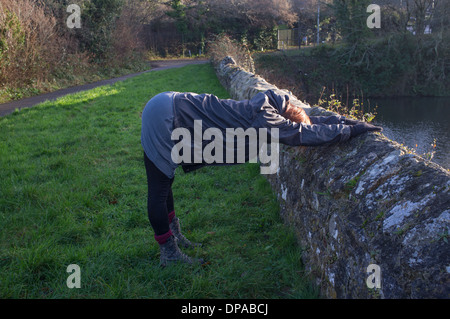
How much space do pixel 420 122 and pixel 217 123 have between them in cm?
1664

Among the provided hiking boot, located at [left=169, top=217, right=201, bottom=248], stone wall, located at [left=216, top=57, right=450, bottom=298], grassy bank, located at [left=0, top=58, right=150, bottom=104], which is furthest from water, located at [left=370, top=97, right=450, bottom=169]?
grassy bank, located at [left=0, top=58, right=150, bottom=104]

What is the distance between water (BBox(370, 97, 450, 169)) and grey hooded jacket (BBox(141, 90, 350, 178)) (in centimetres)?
721

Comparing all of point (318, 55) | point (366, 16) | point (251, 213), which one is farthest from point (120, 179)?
point (318, 55)

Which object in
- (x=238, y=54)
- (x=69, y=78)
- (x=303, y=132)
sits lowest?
(x=303, y=132)

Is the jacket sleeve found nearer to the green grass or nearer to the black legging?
the black legging

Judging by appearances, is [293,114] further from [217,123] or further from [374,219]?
[374,219]

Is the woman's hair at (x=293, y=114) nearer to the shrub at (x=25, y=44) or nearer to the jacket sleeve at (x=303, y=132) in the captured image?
the jacket sleeve at (x=303, y=132)

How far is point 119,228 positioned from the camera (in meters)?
3.87

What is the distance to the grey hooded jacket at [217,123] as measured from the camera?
9.09 ft

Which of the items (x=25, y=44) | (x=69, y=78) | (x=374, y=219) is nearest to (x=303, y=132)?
(x=374, y=219)

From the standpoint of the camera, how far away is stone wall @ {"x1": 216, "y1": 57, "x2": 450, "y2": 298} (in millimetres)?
1769

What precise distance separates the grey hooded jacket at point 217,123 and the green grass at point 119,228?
980 millimetres

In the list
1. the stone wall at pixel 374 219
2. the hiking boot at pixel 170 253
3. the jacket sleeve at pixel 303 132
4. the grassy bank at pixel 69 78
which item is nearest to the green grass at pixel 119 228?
the hiking boot at pixel 170 253
